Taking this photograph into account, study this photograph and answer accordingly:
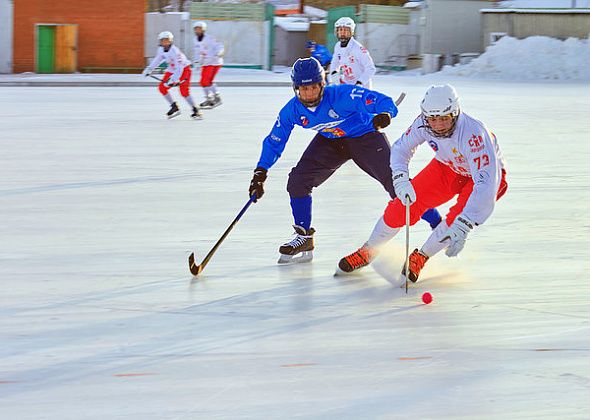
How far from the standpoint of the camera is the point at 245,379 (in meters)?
3.96

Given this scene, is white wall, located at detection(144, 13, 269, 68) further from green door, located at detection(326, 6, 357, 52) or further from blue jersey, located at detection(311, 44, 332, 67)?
blue jersey, located at detection(311, 44, 332, 67)

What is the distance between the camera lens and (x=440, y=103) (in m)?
5.28

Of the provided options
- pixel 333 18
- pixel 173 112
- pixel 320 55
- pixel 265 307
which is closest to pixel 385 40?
pixel 333 18

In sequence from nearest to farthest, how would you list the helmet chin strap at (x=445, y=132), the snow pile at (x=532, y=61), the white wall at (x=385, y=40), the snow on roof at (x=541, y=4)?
the helmet chin strap at (x=445, y=132) → the snow pile at (x=532, y=61) → the white wall at (x=385, y=40) → the snow on roof at (x=541, y=4)

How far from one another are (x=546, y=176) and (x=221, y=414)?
6913mm

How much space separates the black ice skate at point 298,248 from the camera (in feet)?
20.3

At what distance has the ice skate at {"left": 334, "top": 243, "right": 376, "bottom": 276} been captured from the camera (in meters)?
5.80

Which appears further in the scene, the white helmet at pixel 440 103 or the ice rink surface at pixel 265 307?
the white helmet at pixel 440 103

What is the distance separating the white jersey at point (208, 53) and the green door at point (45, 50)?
16.3 meters

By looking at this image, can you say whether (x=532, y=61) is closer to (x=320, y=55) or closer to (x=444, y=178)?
(x=320, y=55)

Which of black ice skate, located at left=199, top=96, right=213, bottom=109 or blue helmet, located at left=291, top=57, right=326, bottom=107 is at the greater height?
blue helmet, located at left=291, top=57, right=326, bottom=107

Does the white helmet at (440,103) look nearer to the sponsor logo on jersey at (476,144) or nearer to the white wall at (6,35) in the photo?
the sponsor logo on jersey at (476,144)

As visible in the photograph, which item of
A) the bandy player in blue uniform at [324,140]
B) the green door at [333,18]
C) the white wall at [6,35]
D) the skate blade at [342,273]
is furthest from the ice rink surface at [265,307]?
the green door at [333,18]

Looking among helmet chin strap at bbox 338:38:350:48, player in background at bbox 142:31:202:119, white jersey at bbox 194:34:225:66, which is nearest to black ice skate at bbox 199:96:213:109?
white jersey at bbox 194:34:225:66
